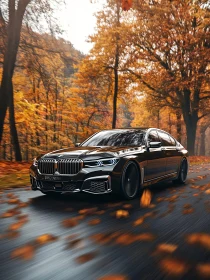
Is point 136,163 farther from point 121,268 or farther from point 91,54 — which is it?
point 91,54

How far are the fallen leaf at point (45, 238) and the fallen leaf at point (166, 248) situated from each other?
1.19 meters

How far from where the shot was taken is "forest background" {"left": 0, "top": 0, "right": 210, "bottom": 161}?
15.4 meters

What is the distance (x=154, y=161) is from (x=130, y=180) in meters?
1.24

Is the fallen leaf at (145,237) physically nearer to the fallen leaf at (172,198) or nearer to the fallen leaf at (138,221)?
the fallen leaf at (138,221)

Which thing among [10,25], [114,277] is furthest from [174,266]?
[10,25]

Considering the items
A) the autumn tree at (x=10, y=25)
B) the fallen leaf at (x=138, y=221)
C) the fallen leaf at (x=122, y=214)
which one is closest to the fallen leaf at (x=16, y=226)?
the fallen leaf at (x=122, y=214)

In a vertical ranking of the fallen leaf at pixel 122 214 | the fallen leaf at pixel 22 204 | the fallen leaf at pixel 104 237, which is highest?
the fallen leaf at pixel 22 204

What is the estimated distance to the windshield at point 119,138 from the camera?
7.35 metres

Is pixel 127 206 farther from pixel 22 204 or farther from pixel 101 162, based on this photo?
pixel 22 204

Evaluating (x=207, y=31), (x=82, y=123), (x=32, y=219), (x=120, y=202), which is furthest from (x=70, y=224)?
(x=82, y=123)

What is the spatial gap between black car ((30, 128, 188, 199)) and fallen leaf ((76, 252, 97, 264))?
258 cm

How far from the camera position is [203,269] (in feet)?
9.90

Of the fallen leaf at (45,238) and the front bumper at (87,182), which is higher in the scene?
the front bumper at (87,182)

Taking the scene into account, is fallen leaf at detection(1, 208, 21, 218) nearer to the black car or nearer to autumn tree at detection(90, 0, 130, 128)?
the black car
